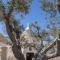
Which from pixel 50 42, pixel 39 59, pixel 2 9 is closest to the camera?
pixel 2 9

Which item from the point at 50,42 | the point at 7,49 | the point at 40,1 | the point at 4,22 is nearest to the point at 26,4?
the point at 40,1

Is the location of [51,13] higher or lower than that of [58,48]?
higher

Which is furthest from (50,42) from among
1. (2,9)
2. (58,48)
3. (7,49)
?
(7,49)

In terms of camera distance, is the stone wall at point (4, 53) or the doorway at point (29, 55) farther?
the stone wall at point (4, 53)

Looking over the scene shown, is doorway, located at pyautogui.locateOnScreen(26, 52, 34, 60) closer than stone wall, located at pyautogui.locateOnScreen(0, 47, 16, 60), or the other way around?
doorway, located at pyautogui.locateOnScreen(26, 52, 34, 60)

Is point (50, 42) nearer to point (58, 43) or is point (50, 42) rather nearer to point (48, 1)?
point (58, 43)

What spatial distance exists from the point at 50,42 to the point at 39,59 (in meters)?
1.49

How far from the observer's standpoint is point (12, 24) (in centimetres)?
1266

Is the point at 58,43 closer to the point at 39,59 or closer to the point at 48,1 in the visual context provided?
the point at 39,59

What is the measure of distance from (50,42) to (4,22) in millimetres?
3350

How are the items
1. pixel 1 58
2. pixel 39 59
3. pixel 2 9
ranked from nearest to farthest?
pixel 2 9 → pixel 39 59 → pixel 1 58

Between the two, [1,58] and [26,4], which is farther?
[1,58]

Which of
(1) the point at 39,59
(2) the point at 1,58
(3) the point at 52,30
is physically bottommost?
(2) the point at 1,58

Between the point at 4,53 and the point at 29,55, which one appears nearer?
the point at 29,55
